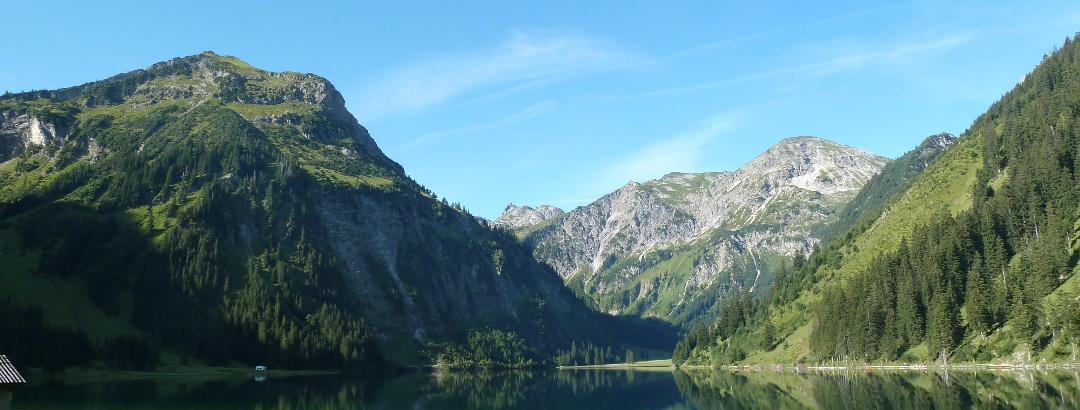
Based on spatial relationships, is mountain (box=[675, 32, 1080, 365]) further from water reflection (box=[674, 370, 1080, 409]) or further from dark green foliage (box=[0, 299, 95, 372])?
dark green foliage (box=[0, 299, 95, 372])

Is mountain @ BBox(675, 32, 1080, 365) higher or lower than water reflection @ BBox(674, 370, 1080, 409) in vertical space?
higher

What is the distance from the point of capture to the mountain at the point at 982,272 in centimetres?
11188

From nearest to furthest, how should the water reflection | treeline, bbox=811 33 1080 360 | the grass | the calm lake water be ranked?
the water reflection → the calm lake water → treeline, bbox=811 33 1080 360 → the grass

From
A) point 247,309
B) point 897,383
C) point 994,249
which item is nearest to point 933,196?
point 994,249

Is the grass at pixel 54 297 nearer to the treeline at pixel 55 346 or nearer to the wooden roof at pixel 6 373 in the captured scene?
the treeline at pixel 55 346

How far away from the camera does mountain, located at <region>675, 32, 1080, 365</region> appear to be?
11188 cm

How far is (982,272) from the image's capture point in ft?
425

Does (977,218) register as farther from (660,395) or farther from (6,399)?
(6,399)

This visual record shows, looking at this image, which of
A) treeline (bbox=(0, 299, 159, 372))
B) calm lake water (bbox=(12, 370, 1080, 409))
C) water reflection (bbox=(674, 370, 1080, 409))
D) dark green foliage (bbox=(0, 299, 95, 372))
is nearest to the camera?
water reflection (bbox=(674, 370, 1080, 409))

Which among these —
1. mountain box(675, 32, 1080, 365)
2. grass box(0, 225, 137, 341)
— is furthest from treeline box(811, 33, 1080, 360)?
grass box(0, 225, 137, 341)

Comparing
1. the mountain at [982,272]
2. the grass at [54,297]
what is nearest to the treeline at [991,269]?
the mountain at [982,272]

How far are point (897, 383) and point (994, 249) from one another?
2441 inches

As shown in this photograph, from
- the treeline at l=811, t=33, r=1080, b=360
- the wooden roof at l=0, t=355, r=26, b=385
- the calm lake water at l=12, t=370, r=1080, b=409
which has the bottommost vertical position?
the calm lake water at l=12, t=370, r=1080, b=409

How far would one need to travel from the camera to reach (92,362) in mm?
147750
